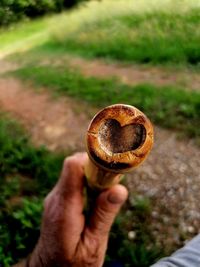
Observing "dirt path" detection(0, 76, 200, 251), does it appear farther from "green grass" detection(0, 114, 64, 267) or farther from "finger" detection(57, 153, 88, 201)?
"finger" detection(57, 153, 88, 201)

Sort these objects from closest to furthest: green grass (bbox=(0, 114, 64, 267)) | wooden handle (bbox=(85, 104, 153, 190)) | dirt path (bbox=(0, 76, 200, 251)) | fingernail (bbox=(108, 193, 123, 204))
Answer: wooden handle (bbox=(85, 104, 153, 190))
fingernail (bbox=(108, 193, 123, 204))
green grass (bbox=(0, 114, 64, 267))
dirt path (bbox=(0, 76, 200, 251))

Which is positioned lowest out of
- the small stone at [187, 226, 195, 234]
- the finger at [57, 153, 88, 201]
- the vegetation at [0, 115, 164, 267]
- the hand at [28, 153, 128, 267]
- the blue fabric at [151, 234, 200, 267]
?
the small stone at [187, 226, 195, 234]

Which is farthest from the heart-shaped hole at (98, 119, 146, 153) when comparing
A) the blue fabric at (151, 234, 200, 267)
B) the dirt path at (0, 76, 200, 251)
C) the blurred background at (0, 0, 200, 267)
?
the dirt path at (0, 76, 200, 251)

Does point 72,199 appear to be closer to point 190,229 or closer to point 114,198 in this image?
point 114,198

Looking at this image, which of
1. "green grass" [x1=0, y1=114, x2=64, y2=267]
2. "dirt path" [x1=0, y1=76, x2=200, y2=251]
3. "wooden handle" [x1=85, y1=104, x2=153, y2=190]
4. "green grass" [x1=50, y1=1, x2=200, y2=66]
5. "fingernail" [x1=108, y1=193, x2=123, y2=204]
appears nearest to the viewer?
"wooden handle" [x1=85, y1=104, x2=153, y2=190]

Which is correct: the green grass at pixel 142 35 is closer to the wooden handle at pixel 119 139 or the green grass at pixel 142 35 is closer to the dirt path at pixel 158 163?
the dirt path at pixel 158 163

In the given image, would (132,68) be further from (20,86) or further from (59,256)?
(59,256)
